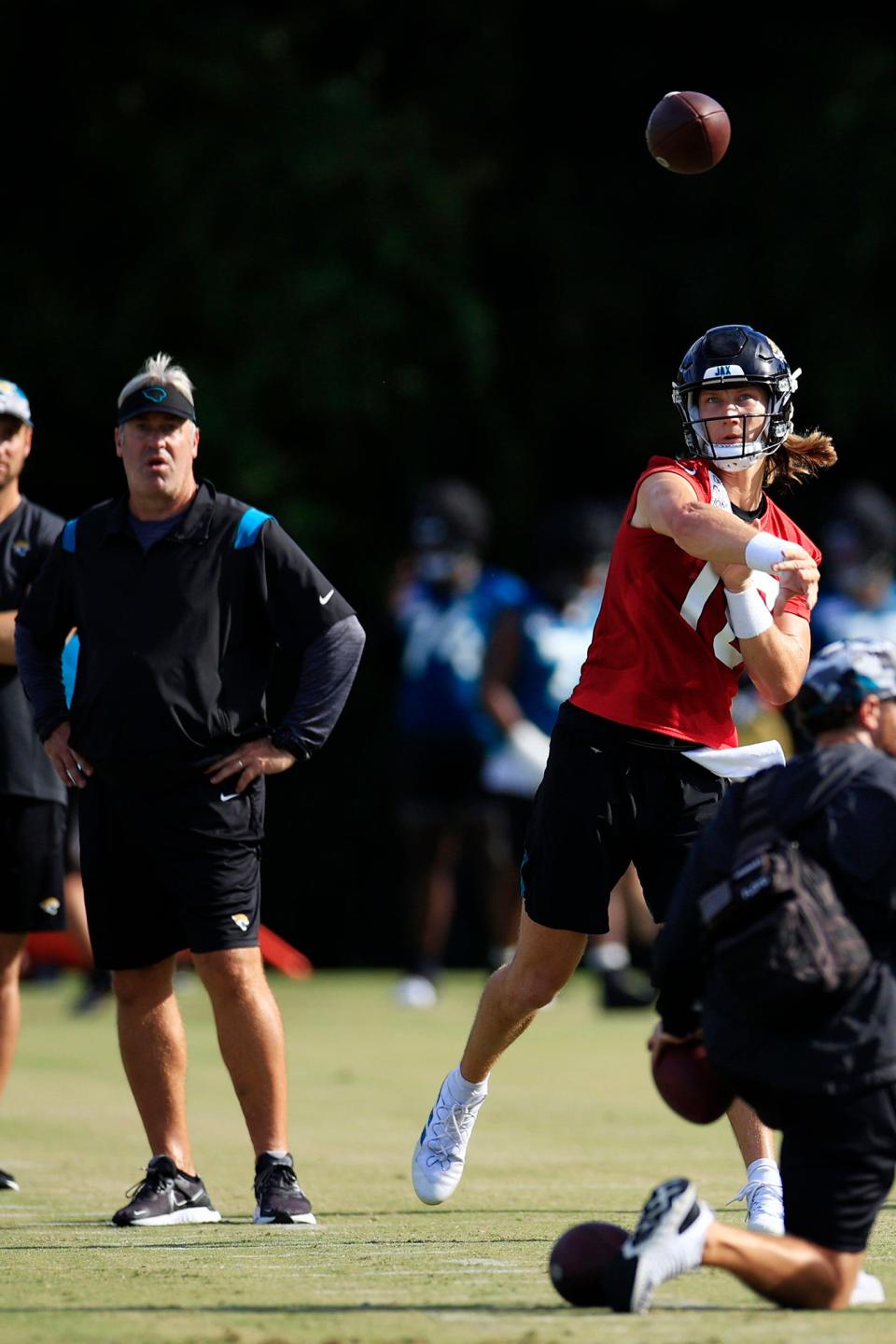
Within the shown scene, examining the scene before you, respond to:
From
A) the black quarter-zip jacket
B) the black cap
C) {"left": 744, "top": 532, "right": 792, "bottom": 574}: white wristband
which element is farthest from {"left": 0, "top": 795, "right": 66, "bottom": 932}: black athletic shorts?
{"left": 744, "top": 532, "right": 792, "bottom": 574}: white wristband

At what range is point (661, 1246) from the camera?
16.3ft

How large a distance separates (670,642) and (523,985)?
107 centimetres

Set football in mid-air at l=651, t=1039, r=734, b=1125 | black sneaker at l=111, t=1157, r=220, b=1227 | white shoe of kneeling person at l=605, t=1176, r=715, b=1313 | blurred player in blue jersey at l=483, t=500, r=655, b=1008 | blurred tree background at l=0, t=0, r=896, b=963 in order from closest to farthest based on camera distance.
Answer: white shoe of kneeling person at l=605, t=1176, r=715, b=1313 < football in mid-air at l=651, t=1039, r=734, b=1125 < black sneaker at l=111, t=1157, r=220, b=1227 < blurred player in blue jersey at l=483, t=500, r=655, b=1008 < blurred tree background at l=0, t=0, r=896, b=963

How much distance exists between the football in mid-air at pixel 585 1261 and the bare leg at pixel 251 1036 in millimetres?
1928

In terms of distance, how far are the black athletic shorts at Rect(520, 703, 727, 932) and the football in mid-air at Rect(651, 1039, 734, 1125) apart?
3.63 ft

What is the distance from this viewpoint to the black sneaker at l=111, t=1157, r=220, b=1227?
268 inches

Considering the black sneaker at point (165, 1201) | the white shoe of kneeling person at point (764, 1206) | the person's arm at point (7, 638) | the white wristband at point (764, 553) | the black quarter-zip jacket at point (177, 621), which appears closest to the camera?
the white wristband at point (764, 553)

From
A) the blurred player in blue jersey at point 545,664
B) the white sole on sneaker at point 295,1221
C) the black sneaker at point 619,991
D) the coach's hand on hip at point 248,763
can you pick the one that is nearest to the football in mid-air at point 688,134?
the coach's hand on hip at point 248,763

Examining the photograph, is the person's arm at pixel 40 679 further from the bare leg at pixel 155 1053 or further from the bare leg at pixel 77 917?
the bare leg at pixel 77 917

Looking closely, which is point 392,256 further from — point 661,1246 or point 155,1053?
point 661,1246

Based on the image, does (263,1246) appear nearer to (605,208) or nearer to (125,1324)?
(125,1324)

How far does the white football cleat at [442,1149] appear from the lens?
23.1 ft

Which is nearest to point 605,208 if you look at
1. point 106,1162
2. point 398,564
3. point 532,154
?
point 532,154

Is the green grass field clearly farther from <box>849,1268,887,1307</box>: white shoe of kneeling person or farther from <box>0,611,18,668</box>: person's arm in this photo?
<box>0,611,18,668</box>: person's arm
